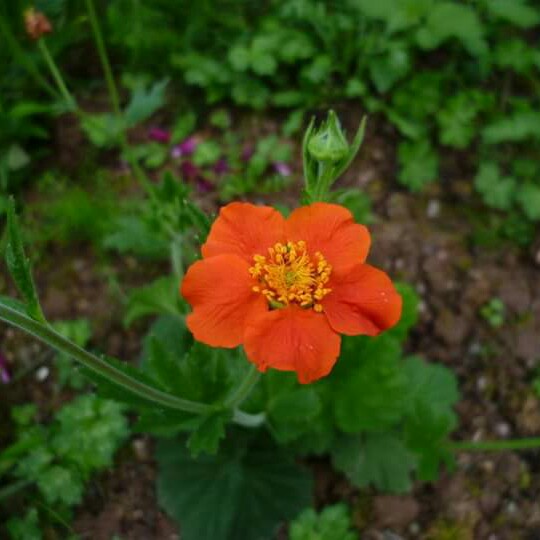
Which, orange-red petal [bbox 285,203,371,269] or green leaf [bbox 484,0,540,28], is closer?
orange-red petal [bbox 285,203,371,269]

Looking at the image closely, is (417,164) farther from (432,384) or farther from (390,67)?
(432,384)

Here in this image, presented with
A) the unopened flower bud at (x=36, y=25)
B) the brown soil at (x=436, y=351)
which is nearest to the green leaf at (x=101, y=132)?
the brown soil at (x=436, y=351)

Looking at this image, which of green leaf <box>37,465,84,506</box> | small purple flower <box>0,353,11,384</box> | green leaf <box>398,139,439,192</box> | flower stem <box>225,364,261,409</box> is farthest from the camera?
green leaf <box>398,139,439,192</box>

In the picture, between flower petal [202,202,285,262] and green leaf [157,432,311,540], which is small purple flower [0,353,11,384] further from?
flower petal [202,202,285,262]

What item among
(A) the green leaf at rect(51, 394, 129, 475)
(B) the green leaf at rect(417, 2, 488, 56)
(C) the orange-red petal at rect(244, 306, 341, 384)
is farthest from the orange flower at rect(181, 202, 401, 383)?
(B) the green leaf at rect(417, 2, 488, 56)

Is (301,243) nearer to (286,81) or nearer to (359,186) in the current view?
(359,186)
